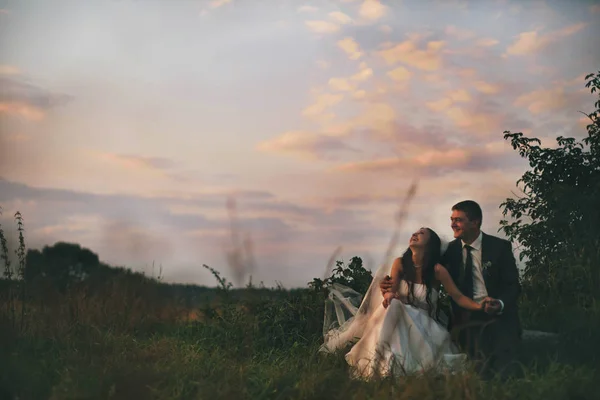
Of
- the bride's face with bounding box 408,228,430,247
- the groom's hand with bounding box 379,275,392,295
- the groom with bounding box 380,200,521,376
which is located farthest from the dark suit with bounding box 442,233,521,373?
the groom's hand with bounding box 379,275,392,295

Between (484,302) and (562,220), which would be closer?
(484,302)

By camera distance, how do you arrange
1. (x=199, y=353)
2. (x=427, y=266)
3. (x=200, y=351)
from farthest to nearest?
(x=200, y=351), (x=199, y=353), (x=427, y=266)

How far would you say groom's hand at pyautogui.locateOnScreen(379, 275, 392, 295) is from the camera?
705 centimetres

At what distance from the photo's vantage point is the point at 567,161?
33.6ft

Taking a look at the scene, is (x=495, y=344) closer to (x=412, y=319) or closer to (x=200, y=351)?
(x=412, y=319)

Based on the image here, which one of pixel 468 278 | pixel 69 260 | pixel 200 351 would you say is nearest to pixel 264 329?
pixel 200 351

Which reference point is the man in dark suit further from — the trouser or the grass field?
the grass field

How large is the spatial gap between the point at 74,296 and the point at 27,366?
138 inches

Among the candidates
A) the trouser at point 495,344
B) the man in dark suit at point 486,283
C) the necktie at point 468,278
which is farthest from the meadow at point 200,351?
the necktie at point 468,278

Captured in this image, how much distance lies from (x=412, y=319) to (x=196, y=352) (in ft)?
9.31

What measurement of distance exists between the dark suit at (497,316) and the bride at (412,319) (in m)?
0.21

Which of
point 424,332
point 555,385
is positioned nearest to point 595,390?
point 555,385

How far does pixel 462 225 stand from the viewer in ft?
22.6

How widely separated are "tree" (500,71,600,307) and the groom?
1.70 meters
